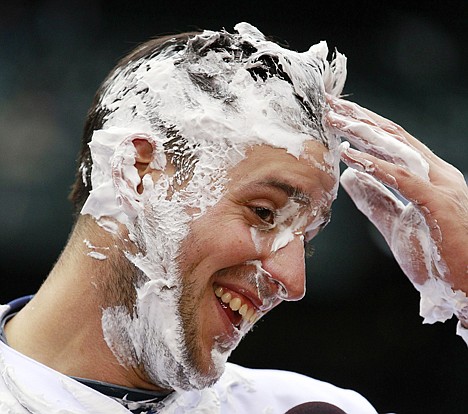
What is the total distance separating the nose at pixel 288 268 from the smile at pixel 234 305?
10 cm

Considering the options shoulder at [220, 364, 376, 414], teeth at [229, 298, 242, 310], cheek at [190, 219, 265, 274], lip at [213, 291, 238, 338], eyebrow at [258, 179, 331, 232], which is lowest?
shoulder at [220, 364, 376, 414]

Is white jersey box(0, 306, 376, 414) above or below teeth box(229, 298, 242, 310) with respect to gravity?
below

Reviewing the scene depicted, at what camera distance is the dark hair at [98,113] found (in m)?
2.27

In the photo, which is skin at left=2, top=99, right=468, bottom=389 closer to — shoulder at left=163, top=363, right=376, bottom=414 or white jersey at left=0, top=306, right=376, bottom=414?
white jersey at left=0, top=306, right=376, bottom=414

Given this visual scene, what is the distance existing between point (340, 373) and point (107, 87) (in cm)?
208

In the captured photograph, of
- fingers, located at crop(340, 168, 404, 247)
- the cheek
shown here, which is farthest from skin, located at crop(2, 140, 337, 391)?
fingers, located at crop(340, 168, 404, 247)

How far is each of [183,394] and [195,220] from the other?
1.49 feet

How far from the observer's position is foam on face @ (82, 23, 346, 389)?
2.10m

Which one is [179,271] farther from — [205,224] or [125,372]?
[125,372]

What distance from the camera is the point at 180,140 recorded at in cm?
215

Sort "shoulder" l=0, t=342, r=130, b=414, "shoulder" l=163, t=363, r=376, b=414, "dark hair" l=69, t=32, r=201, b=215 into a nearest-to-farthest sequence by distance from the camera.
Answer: "shoulder" l=0, t=342, r=130, b=414
"dark hair" l=69, t=32, r=201, b=215
"shoulder" l=163, t=363, r=376, b=414

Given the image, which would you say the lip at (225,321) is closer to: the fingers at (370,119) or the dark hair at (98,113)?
the dark hair at (98,113)

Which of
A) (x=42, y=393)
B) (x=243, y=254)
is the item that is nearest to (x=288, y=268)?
(x=243, y=254)

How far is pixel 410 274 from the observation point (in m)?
2.35
